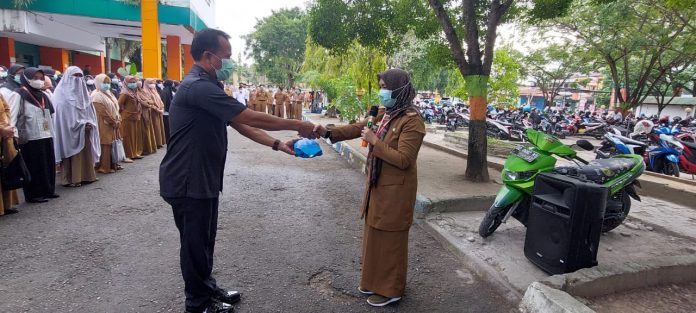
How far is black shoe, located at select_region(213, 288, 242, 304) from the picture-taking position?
3.04 m

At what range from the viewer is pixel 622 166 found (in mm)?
4000

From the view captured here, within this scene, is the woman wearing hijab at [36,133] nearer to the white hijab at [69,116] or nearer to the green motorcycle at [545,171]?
the white hijab at [69,116]

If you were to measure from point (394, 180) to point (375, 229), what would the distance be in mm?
403

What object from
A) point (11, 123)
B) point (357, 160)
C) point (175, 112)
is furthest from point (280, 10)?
point (175, 112)

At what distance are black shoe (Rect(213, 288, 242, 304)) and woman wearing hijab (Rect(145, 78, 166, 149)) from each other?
7.61 metres

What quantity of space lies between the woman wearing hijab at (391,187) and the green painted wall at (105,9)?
43.6 ft

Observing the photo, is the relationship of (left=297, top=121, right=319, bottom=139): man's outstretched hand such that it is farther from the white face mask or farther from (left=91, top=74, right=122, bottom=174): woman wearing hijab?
(left=91, top=74, right=122, bottom=174): woman wearing hijab

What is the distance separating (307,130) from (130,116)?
6.71 m

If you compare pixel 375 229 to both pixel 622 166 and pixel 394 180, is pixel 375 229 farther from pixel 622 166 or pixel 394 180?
pixel 622 166

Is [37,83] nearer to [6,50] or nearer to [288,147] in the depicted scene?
[288,147]

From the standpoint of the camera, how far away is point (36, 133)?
18.1 feet

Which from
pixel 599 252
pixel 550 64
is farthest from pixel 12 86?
pixel 550 64

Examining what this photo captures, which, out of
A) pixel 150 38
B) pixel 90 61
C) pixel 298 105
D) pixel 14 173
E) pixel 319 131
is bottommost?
pixel 14 173

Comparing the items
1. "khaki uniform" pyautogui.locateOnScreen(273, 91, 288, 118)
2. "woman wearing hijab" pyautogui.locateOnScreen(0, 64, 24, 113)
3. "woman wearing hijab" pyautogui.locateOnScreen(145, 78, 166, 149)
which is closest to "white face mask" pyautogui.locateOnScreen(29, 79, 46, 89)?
"woman wearing hijab" pyautogui.locateOnScreen(0, 64, 24, 113)
